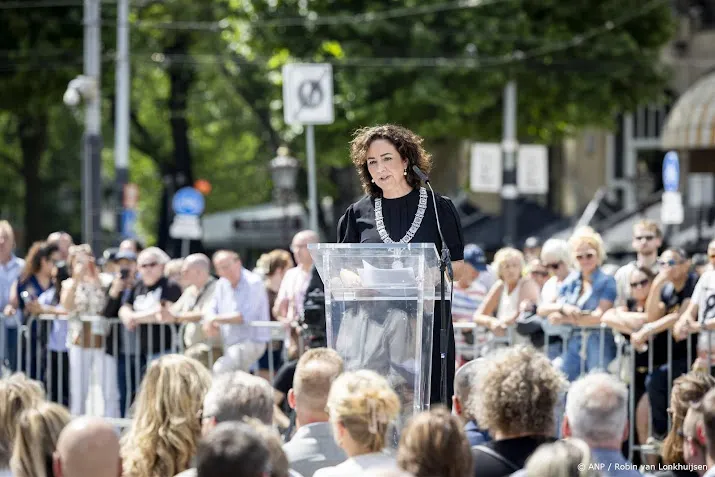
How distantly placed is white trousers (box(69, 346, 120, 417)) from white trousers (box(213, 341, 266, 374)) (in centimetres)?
125

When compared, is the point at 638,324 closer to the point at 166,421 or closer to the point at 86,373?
the point at 166,421

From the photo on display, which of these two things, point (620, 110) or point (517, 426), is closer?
point (517, 426)

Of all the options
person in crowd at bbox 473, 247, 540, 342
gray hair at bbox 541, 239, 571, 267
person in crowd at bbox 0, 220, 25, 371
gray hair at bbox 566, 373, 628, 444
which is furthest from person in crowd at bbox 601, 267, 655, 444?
person in crowd at bbox 0, 220, 25, 371

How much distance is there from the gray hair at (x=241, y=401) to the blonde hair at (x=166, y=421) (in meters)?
0.45

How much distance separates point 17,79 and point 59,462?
2528cm

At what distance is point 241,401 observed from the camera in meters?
5.05

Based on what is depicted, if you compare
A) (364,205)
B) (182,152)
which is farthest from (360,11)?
(364,205)

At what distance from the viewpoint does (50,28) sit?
2867cm

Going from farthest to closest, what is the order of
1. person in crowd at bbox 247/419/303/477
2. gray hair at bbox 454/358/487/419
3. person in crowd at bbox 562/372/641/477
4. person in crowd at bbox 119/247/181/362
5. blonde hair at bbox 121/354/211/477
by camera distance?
person in crowd at bbox 119/247/181/362 → gray hair at bbox 454/358/487/419 → blonde hair at bbox 121/354/211/477 → person in crowd at bbox 562/372/641/477 → person in crowd at bbox 247/419/303/477

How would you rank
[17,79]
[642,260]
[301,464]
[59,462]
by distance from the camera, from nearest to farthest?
1. [59,462]
2. [301,464]
3. [642,260]
4. [17,79]

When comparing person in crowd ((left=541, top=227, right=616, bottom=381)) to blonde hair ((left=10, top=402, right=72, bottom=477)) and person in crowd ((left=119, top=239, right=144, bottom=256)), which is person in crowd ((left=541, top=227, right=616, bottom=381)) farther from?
blonde hair ((left=10, top=402, right=72, bottom=477))

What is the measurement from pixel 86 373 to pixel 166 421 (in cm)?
608

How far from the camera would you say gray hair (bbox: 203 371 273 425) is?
504 cm

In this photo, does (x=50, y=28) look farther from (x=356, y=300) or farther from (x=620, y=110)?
(x=356, y=300)
